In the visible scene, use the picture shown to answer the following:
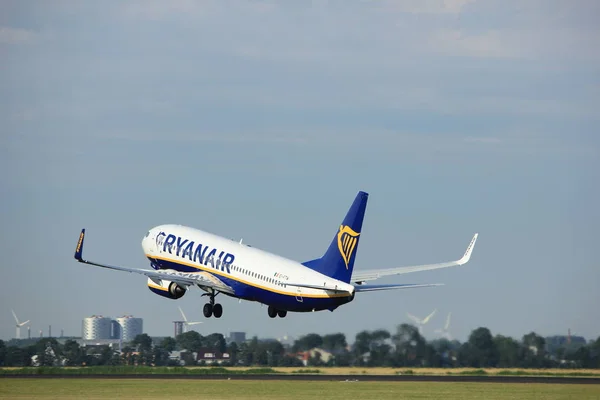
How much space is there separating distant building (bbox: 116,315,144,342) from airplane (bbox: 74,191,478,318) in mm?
17107

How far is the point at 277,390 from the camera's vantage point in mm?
93000

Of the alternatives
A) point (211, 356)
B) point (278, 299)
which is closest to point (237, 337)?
point (211, 356)

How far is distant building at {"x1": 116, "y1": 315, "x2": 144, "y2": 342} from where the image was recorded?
134 metres

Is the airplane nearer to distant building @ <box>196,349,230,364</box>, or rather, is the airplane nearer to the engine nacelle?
the engine nacelle

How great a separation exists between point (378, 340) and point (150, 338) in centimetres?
2374

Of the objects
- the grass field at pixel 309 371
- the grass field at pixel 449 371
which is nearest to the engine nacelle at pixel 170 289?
the grass field at pixel 309 371

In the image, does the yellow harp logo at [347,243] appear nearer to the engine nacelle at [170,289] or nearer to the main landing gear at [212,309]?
the main landing gear at [212,309]

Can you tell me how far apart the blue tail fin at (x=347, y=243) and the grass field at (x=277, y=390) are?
816 cm

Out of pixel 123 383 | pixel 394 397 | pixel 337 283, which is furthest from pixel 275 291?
pixel 394 397

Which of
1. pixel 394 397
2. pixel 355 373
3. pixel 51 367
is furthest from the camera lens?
pixel 51 367

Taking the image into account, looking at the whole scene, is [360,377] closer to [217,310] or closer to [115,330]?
[217,310]

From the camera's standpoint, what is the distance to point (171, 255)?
11556 cm

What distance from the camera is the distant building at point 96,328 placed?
132625 mm

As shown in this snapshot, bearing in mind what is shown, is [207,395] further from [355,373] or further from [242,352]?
[242,352]
